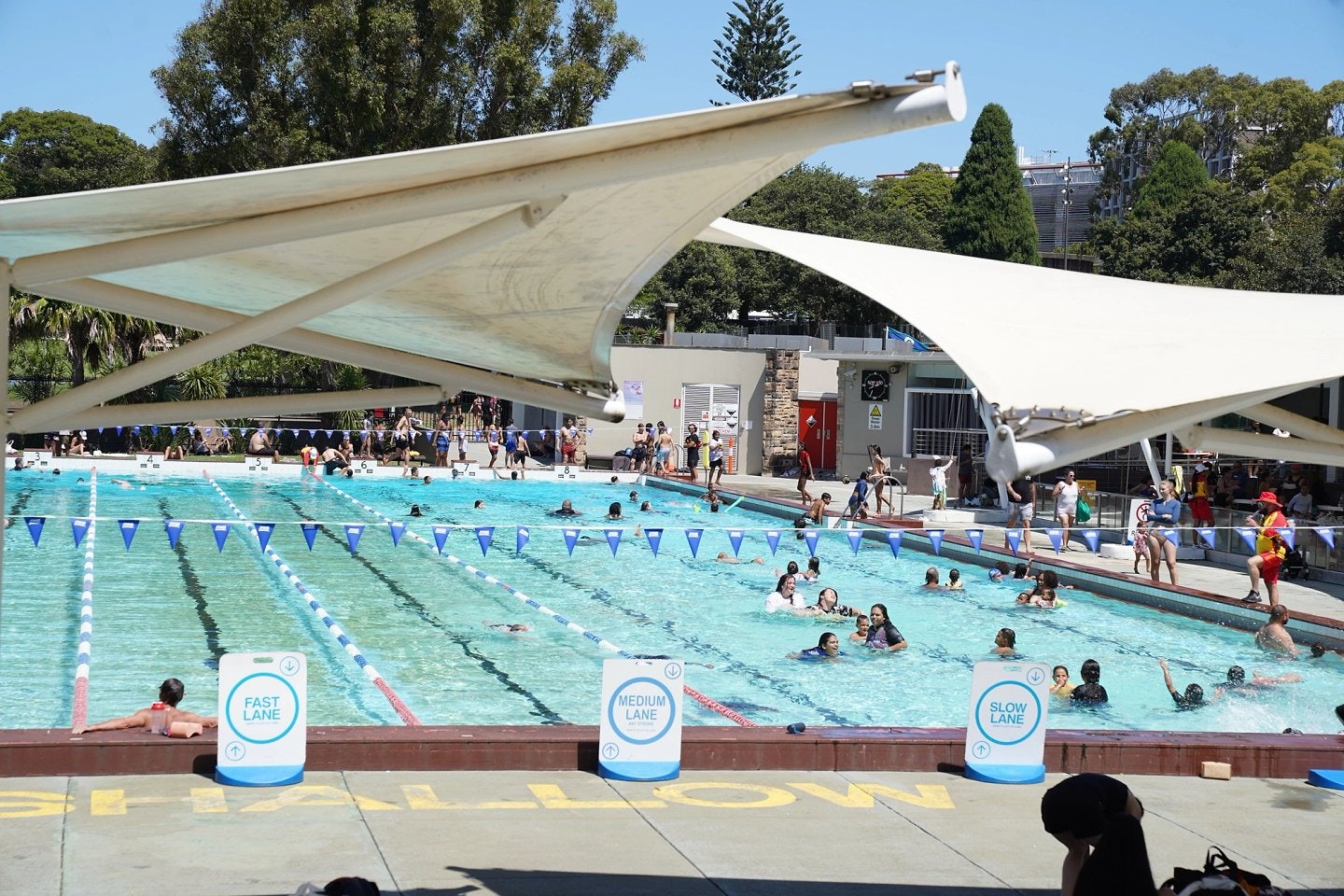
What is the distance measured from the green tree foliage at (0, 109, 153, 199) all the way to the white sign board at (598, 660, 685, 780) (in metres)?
67.3

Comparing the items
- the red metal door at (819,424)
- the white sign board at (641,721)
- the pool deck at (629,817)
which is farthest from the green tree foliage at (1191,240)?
the white sign board at (641,721)

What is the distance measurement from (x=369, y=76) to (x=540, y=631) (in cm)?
2796

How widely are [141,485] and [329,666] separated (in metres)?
17.2

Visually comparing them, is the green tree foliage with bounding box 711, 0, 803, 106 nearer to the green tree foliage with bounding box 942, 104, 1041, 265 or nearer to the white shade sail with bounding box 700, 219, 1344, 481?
the green tree foliage with bounding box 942, 104, 1041, 265

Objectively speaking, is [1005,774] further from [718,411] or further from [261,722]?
[718,411]

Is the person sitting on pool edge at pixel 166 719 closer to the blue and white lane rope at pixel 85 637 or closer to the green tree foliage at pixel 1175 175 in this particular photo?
the blue and white lane rope at pixel 85 637

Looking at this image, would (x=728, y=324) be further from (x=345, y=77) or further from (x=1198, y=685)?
(x=1198, y=685)

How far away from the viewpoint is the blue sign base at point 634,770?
9109 millimetres

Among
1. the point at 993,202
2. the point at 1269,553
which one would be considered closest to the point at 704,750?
the point at 1269,553

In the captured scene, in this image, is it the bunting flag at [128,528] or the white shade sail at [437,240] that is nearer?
the white shade sail at [437,240]

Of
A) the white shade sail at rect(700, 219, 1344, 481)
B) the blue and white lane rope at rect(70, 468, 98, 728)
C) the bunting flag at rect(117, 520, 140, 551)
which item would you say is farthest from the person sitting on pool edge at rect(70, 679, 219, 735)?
the bunting flag at rect(117, 520, 140, 551)

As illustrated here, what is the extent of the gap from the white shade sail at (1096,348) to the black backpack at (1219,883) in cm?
150

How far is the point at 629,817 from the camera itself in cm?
826

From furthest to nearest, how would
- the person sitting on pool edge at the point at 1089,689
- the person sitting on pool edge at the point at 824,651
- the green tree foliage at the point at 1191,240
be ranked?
the green tree foliage at the point at 1191,240
the person sitting on pool edge at the point at 824,651
the person sitting on pool edge at the point at 1089,689
